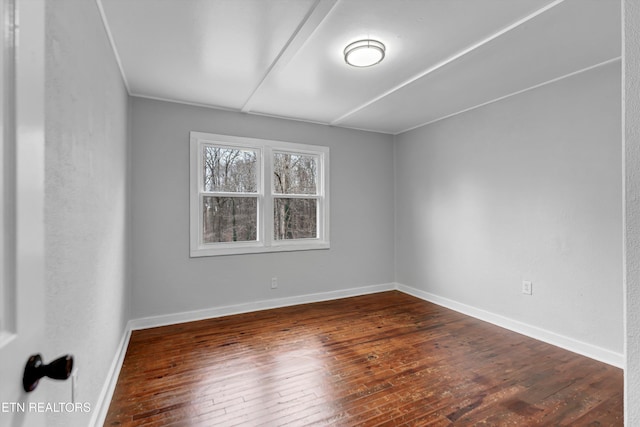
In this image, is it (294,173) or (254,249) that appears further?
(294,173)

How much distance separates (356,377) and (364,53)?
7.96 ft

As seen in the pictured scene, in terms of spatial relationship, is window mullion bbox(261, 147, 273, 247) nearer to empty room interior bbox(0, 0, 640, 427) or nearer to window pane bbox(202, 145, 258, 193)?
empty room interior bbox(0, 0, 640, 427)

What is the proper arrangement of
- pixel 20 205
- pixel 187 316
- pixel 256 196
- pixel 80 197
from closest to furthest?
1. pixel 20 205
2. pixel 80 197
3. pixel 187 316
4. pixel 256 196

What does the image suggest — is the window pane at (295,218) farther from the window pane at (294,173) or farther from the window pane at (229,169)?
the window pane at (229,169)

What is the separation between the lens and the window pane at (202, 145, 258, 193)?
3.72m

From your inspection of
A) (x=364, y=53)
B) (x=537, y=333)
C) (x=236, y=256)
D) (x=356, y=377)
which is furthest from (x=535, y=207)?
(x=236, y=256)

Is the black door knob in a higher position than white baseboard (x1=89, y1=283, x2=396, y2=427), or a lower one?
higher

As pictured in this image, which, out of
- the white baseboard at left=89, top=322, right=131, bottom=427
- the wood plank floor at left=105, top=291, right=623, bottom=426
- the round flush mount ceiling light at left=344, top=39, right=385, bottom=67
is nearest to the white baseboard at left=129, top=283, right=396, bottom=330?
the wood plank floor at left=105, top=291, right=623, bottom=426

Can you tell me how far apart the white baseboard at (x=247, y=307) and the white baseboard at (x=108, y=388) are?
50 cm

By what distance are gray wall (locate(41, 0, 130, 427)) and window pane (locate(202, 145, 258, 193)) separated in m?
1.35

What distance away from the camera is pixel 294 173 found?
4.24 m

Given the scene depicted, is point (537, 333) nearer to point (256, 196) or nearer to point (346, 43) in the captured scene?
point (346, 43)

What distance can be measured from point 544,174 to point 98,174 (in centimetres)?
369

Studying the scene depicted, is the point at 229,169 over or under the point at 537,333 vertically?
over
